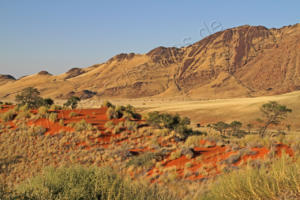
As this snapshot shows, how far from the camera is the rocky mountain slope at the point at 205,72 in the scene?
349 feet

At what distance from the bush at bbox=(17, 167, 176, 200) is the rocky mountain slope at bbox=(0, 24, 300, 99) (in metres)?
95.4

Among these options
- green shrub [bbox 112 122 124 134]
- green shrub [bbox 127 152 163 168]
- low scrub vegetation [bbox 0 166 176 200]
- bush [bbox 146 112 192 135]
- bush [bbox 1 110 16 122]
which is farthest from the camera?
bush [bbox 146 112 192 135]

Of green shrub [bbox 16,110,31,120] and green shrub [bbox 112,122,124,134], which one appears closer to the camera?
green shrub [bbox 112,122,124,134]

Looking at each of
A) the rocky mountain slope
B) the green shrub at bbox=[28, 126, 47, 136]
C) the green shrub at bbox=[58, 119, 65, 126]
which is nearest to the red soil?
the green shrub at bbox=[58, 119, 65, 126]

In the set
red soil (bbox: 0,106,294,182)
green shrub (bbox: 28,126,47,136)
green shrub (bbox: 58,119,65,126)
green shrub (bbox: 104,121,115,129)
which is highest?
green shrub (bbox: 58,119,65,126)

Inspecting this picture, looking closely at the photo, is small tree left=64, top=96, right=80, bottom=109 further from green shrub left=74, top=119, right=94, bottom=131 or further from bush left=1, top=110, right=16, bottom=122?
green shrub left=74, top=119, right=94, bottom=131

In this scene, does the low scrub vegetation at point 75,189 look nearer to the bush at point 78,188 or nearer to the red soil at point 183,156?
the bush at point 78,188

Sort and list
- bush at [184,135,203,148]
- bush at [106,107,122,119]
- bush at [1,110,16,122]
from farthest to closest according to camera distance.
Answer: bush at [106,107,122,119] → bush at [1,110,16,122] → bush at [184,135,203,148]

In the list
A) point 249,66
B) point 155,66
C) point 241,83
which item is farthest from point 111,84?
point 249,66

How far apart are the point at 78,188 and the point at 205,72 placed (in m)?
124

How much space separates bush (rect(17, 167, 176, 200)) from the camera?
4268mm

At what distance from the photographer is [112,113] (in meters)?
21.0

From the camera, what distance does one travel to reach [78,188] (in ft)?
14.9

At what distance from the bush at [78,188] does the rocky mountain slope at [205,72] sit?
9535cm
